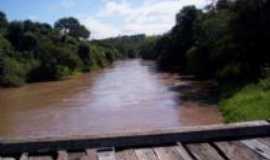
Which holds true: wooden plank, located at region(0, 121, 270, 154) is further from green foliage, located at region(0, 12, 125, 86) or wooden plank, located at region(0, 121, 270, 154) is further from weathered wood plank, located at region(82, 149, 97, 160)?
green foliage, located at region(0, 12, 125, 86)

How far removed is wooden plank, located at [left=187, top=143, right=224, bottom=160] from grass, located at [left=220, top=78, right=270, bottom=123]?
23.8 feet

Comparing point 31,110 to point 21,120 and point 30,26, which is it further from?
point 30,26

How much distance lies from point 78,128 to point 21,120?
333 centimetres

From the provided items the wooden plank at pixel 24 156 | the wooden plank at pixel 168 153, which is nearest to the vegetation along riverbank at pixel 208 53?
the wooden plank at pixel 168 153

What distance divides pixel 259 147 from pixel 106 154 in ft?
2.85

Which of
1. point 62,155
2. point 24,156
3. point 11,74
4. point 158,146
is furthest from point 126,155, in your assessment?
point 11,74

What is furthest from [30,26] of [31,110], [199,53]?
[31,110]

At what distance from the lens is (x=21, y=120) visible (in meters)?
14.7

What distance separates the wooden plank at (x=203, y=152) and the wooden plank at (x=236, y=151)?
0.05m

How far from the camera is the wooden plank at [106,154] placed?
82.2 inches

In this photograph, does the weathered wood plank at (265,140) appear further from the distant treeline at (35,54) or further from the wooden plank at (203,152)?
the distant treeline at (35,54)

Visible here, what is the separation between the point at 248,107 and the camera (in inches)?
452

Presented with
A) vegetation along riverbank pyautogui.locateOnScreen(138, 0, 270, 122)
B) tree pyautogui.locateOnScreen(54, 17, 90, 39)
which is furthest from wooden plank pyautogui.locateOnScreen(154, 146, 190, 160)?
tree pyautogui.locateOnScreen(54, 17, 90, 39)

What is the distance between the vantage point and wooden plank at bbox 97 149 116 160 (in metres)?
2.09
